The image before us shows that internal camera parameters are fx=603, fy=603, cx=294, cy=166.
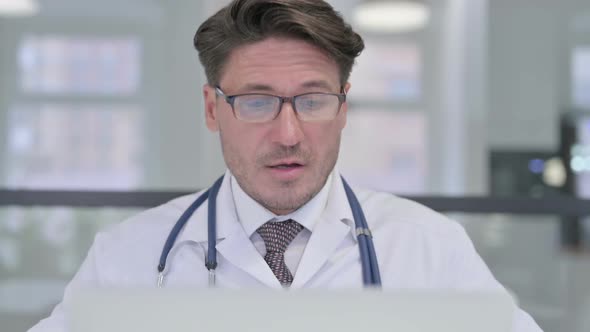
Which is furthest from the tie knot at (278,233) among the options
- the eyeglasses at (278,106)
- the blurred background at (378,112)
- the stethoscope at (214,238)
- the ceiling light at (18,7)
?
the ceiling light at (18,7)

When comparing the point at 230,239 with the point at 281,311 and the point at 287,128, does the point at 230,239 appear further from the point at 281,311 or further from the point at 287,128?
the point at 281,311

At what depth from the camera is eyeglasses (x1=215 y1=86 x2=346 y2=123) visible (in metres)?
1.12

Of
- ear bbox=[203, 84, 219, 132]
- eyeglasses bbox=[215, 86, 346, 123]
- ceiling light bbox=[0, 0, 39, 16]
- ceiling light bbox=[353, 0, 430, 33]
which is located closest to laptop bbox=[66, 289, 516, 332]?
eyeglasses bbox=[215, 86, 346, 123]

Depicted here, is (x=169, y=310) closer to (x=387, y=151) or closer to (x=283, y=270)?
(x=283, y=270)

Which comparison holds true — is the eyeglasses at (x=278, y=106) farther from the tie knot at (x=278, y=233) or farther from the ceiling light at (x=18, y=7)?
the ceiling light at (x=18, y=7)

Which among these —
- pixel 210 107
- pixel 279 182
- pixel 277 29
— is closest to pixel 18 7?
pixel 210 107

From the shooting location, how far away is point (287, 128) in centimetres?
110

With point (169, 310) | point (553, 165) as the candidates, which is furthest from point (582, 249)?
point (169, 310)

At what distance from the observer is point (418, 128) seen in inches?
122

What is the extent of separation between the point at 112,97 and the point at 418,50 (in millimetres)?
1570

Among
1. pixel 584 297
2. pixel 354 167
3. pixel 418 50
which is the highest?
pixel 418 50

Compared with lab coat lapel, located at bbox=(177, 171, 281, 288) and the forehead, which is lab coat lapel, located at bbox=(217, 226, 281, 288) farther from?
the forehead

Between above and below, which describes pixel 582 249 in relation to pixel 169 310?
below

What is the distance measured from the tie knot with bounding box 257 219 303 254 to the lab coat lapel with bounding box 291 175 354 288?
43mm
